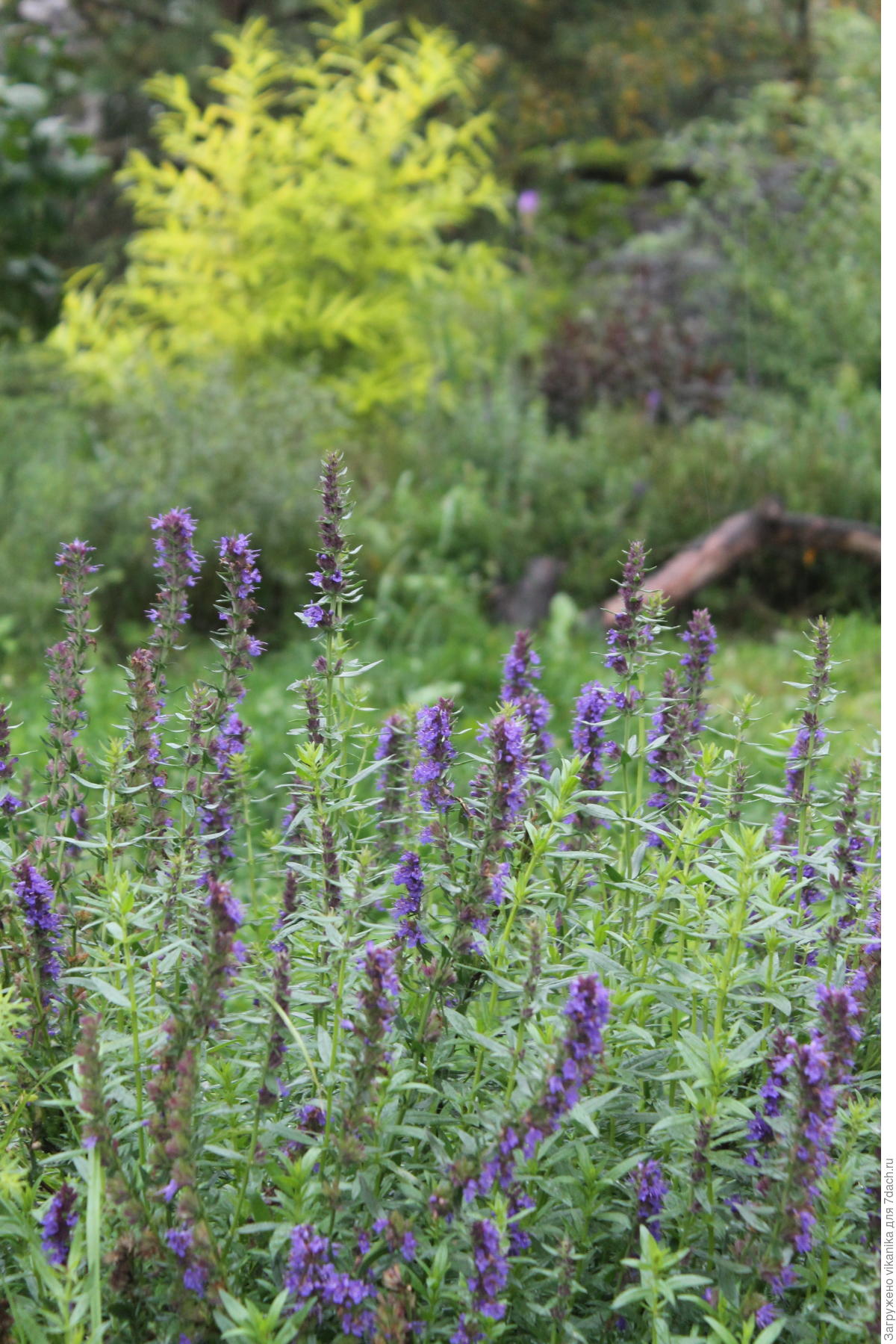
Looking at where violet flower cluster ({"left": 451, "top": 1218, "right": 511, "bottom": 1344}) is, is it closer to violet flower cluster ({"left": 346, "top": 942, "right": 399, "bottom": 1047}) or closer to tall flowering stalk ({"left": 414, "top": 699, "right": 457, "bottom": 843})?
violet flower cluster ({"left": 346, "top": 942, "right": 399, "bottom": 1047})

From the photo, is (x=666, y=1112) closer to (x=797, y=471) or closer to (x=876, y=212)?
(x=797, y=471)

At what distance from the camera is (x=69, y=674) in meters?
1.95

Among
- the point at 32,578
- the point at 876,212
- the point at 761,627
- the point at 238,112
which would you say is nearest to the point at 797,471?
the point at 761,627

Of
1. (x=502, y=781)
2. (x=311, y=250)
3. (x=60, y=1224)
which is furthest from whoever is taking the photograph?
(x=311, y=250)

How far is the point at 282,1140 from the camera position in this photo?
67.4 inches

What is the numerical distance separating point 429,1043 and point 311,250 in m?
8.39

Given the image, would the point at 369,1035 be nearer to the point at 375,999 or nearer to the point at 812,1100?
the point at 375,999

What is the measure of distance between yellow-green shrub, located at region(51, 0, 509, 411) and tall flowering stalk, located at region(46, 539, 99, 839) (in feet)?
23.0

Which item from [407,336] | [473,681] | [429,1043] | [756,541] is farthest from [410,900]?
[407,336]

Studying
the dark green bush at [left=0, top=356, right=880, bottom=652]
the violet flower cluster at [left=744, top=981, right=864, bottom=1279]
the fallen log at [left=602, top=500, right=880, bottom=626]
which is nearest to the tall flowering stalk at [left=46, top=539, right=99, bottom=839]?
the violet flower cluster at [left=744, top=981, right=864, bottom=1279]

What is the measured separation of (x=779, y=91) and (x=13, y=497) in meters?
8.73

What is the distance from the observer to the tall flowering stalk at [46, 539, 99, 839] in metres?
1.93

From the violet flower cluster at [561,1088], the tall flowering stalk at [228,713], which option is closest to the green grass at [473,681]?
the tall flowering stalk at [228,713]

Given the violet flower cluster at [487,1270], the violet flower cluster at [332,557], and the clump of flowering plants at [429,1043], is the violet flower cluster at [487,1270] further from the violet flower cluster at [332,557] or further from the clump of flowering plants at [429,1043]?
the violet flower cluster at [332,557]
